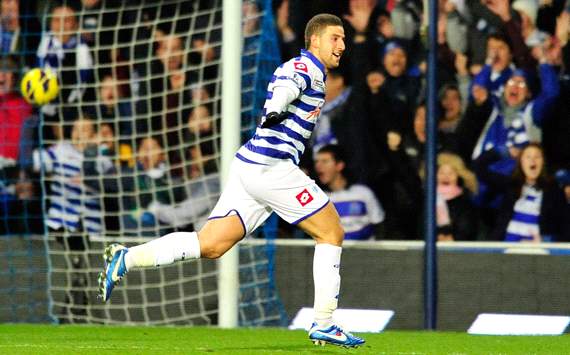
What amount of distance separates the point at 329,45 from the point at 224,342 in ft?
7.08

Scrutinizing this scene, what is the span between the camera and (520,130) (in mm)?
10359

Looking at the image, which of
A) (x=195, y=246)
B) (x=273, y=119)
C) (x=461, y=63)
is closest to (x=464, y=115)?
(x=461, y=63)

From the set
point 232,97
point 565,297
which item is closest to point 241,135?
point 232,97

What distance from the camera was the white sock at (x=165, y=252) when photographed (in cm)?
710

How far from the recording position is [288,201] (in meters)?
7.02

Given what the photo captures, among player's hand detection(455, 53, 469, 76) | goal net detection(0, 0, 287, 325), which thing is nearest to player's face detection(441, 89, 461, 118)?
player's hand detection(455, 53, 469, 76)

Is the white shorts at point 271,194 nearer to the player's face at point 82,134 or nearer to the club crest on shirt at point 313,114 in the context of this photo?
the club crest on shirt at point 313,114

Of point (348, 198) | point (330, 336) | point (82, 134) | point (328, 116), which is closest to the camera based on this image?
point (330, 336)

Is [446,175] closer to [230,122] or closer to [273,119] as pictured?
[230,122]

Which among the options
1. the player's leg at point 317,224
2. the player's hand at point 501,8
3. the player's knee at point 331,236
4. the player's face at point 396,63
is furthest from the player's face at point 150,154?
the player's knee at point 331,236

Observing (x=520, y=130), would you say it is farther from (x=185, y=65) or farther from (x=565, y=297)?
(x=185, y=65)

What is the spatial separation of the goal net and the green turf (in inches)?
42.5

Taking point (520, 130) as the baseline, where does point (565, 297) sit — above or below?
below

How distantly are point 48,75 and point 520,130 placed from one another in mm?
3958
